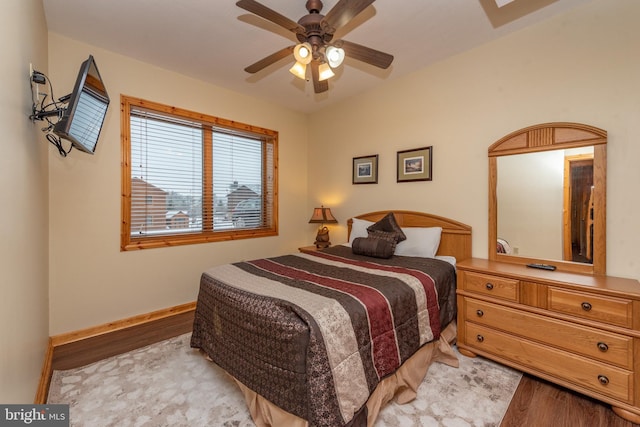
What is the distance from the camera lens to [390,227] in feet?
10.2

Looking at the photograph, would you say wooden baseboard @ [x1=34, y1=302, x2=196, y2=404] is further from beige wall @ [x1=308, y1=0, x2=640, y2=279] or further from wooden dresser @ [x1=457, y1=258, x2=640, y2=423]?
wooden dresser @ [x1=457, y1=258, x2=640, y2=423]

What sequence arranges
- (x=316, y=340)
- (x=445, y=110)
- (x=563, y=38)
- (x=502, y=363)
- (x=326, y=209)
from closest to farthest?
(x=316, y=340) → (x=502, y=363) → (x=563, y=38) → (x=445, y=110) → (x=326, y=209)

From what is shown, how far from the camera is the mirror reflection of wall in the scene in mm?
2289

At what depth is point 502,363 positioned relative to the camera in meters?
2.16

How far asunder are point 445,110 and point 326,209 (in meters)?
1.98

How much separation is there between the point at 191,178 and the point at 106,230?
1048mm

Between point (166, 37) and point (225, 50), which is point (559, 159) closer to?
point (225, 50)

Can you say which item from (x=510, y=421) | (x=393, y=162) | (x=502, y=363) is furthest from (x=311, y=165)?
(x=510, y=421)

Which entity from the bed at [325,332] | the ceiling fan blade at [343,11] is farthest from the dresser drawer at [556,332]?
the ceiling fan blade at [343,11]

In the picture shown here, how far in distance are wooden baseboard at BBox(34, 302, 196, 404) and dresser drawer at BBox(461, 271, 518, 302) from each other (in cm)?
Result: 273

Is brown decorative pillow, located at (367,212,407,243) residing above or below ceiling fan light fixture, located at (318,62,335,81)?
below

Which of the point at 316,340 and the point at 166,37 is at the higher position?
the point at 166,37

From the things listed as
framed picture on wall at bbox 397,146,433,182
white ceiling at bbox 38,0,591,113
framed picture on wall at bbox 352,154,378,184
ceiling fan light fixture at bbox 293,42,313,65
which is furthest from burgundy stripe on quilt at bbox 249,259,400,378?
framed picture on wall at bbox 352,154,378,184

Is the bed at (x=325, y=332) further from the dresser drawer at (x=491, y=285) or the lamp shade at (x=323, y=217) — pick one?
the lamp shade at (x=323, y=217)
